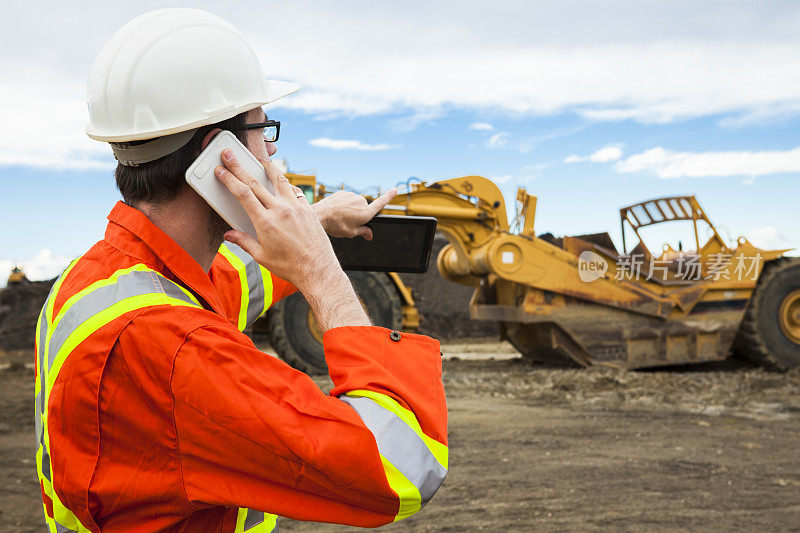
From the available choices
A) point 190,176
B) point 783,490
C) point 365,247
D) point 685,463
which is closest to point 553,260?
point 685,463

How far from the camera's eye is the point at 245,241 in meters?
1.40

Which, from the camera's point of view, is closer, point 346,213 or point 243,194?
point 243,194

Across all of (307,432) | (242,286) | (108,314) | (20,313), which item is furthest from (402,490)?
(20,313)

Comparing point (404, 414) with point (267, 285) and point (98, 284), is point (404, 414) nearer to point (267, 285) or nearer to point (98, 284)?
point (98, 284)

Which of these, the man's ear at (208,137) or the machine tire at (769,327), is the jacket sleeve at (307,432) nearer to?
the man's ear at (208,137)

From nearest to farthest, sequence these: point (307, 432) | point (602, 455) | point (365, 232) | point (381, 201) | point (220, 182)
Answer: point (307, 432)
point (220, 182)
point (381, 201)
point (365, 232)
point (602, 455)

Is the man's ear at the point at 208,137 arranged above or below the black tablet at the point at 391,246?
above

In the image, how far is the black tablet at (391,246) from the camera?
6.42 ft

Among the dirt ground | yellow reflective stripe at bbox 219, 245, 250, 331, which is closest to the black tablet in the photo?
yellow reflective stripe at bbox 219, 245, 250, 331

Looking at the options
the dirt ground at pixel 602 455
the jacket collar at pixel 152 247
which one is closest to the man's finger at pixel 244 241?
the jacket collar at pixel 152 247

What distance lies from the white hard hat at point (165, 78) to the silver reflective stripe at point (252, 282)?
647mm

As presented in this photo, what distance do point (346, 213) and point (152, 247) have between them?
1.85ft

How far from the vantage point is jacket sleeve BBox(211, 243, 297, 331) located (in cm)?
205

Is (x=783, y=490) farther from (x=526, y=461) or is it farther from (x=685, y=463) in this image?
(x=526, y=461)
